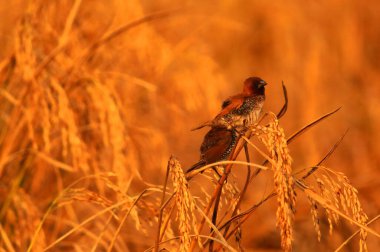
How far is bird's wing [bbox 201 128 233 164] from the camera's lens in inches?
82.0

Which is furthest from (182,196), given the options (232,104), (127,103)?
(127,103)

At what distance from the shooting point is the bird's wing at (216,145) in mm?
2084

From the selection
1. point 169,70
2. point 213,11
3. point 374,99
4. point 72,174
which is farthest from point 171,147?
point 213,11

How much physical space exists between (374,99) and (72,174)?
336 centimetres

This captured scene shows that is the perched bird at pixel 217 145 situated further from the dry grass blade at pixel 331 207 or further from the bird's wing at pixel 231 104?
the dry grass blade at pixel 331 207

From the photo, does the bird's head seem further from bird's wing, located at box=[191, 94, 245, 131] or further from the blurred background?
the blurred background

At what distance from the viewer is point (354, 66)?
7.25m

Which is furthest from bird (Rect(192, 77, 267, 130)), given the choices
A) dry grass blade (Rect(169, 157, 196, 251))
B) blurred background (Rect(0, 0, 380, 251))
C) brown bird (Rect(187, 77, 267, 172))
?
blurred background (Rect(0, 0, 380, 251))

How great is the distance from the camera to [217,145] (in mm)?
2094

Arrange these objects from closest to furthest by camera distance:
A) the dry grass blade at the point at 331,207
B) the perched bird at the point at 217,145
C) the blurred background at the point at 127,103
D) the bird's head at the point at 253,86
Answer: the dry grass blade at the point at 331,207 → the perched bird at the point at 217,145 → the bird's head at the point at 253,86 → the blurred background at the point at 127,103

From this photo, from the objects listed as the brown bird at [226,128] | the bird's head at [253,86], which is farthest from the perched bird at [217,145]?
the bird's head at [253,86]

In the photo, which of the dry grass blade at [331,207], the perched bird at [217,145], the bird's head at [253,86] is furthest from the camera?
the bird's head at [253,86]

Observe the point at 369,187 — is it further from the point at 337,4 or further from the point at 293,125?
the point at 337,4

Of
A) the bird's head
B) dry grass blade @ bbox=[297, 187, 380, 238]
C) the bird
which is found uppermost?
the bird's head
